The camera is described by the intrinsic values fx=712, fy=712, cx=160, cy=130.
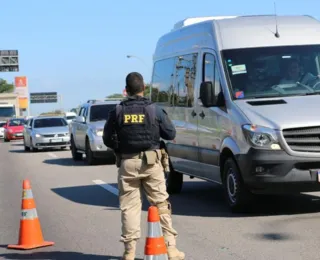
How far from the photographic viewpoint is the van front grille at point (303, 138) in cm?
895

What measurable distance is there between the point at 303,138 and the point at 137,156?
3077 mm

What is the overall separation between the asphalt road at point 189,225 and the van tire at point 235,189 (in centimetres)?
16

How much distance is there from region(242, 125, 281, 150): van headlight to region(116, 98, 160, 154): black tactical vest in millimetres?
2649

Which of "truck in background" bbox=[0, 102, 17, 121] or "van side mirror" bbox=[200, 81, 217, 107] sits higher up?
"van side mirror" bbox=[200, 81, 217, 107]

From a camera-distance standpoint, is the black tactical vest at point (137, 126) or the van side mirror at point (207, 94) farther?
the van side mirror at point (207, 94)

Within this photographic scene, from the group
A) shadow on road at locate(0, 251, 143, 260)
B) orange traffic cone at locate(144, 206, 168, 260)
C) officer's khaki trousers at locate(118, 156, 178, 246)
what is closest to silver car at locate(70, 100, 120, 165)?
shadow on road at locate(0, 251, 143, 260)

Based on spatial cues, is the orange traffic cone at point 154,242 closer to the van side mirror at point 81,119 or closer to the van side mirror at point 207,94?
the van side mirror at point 207,94

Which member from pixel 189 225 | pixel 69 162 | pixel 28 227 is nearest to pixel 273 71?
pixel 189 225

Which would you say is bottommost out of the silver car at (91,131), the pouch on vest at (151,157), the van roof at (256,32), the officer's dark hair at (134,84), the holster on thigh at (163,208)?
the silver car at (91,131)

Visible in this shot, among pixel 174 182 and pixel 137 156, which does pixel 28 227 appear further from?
pixel 174 182

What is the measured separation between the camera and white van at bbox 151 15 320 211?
8977mm

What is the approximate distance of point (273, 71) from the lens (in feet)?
32.9

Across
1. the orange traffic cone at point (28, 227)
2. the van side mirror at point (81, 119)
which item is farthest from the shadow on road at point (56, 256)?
the van side mirror at point (81, 119)

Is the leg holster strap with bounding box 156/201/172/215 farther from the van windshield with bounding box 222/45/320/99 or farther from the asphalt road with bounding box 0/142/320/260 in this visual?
the van windshield with bounding box 222/45/320/99
